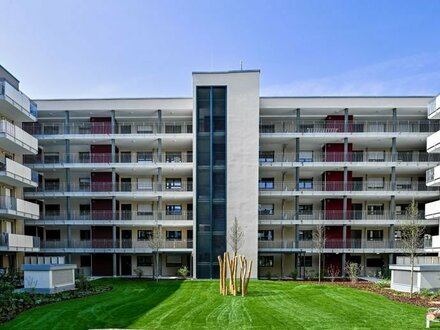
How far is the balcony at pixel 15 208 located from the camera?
26.7 m

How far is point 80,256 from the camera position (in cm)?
3556

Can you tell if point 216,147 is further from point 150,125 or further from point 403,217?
point 403,217

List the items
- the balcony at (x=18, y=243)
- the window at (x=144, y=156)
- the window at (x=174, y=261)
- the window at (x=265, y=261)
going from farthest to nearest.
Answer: the window at (x=144, y=156) → the window at (x=174, y=261) → the window at (x=265, y=261) → the balcony at (x=18, y=243)

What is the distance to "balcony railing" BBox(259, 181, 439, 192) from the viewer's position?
33938 mm

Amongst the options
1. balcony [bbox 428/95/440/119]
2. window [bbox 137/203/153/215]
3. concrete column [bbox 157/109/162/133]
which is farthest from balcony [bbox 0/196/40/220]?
balcony [bbox 428/95/440/119]

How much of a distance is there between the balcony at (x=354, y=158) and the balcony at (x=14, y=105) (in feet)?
66.5

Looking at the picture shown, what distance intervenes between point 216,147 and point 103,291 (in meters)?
16.3

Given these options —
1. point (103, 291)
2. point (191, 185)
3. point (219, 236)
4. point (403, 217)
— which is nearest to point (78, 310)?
point (103, 291)

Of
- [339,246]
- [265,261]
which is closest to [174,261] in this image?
[265,261]

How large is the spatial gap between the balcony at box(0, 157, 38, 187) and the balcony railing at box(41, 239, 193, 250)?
20.1 feet

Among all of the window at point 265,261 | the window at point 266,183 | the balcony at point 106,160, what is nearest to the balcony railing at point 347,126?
the window at point 266,183

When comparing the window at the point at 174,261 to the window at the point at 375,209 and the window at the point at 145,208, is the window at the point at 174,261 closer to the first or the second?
the window at the point at 145,208

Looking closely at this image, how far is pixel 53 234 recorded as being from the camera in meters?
36.4

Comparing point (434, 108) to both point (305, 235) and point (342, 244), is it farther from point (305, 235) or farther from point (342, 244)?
point (305, 235)
